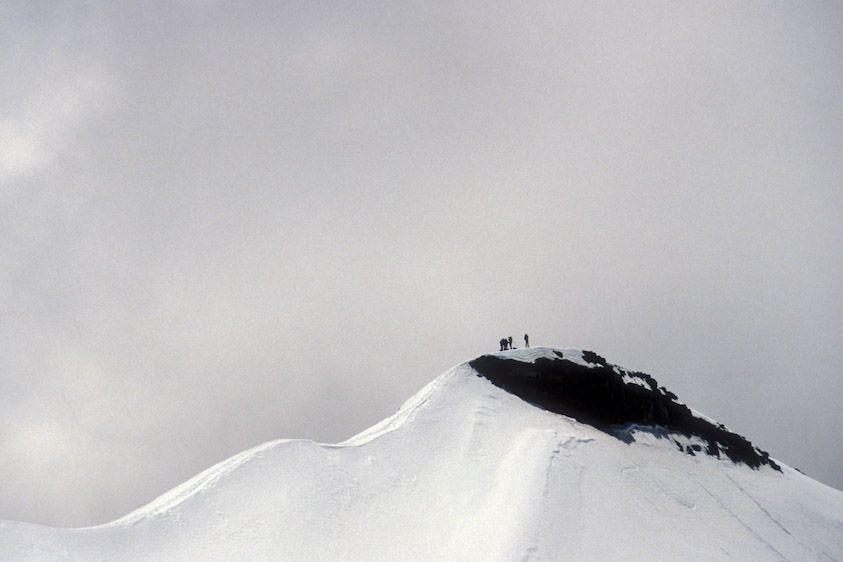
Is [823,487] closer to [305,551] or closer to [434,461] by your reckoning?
[434,461]

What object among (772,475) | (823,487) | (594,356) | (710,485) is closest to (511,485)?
(710,485)

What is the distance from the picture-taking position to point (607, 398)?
31.5m

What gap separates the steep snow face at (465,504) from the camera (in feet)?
60.8

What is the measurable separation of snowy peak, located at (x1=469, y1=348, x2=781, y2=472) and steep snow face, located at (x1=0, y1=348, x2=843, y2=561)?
2.93 feet

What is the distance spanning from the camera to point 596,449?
1018 inches

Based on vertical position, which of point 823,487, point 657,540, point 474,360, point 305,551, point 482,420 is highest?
point 474,360

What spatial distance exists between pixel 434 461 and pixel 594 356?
14009 mm

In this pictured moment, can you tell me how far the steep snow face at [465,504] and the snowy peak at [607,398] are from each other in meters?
0.89

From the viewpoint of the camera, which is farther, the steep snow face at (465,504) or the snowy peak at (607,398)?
the snowy peak at (607,398)

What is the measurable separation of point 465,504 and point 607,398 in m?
12.6

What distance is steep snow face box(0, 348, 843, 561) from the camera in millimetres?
18531

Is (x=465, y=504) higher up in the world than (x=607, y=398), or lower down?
lower down

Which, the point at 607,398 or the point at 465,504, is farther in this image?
the point at 607,398

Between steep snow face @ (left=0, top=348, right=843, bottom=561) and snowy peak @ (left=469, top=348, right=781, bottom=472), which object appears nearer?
steep snow face @ (left=0, top=348, right=843, bottom=561)
